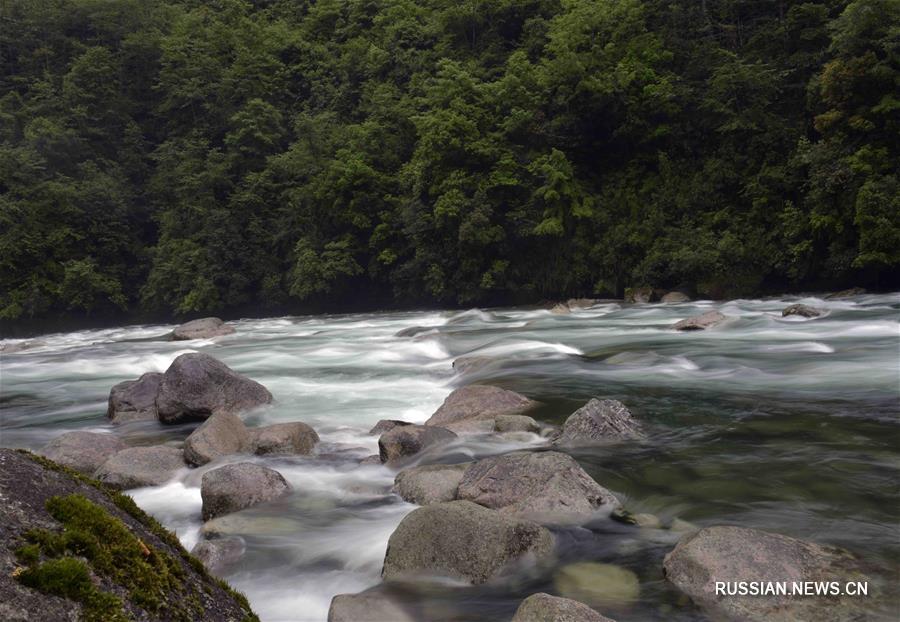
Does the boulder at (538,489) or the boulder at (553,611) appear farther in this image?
the boulder at (538,489)

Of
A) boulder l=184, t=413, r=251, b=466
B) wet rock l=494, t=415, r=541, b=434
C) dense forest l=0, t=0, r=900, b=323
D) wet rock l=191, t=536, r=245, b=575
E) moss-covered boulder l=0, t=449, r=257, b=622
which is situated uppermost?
dense forest l=0, t=0, r=900, b=323

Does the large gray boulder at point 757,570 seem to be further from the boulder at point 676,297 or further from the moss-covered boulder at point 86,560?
the boulder at point 676,297

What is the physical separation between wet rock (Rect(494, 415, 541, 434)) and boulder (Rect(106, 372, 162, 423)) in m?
5.55

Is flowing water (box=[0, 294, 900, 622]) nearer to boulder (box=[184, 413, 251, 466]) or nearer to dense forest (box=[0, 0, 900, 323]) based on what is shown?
boulder (box=[184, 413, 251, 466])

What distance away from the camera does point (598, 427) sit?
7.73m

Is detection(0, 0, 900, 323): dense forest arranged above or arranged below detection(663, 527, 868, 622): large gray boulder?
above

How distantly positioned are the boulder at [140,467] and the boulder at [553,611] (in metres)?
4.93

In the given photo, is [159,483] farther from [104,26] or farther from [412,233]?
[104,26]

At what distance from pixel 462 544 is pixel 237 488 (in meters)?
2.67

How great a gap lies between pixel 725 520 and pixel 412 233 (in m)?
24.6

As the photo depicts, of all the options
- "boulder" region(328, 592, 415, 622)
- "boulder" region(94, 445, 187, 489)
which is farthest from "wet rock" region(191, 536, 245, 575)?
Result: "boulder" region(94, 445, 187, 489)

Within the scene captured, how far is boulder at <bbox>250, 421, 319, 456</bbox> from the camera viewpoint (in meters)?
7.96

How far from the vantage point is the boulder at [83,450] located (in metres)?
7.49

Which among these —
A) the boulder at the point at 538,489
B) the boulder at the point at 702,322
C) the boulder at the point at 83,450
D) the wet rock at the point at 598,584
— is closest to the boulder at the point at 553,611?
the wet rock at the point at 598,584
